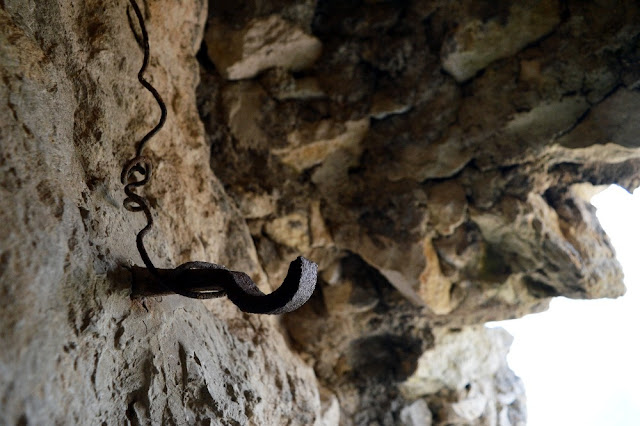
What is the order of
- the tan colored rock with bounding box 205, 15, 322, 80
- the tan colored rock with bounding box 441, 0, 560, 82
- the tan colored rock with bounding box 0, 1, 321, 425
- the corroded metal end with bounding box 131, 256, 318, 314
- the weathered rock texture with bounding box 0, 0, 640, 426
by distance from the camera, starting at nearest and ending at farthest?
the tan colored rock with bounding box 0, 1, 321, 425 → the corroded metal end with bounding box 131, 256, 318, 314 → the weathered rock texture with bounding box 0, 0, 640, 426 → the tan colored rock with bounding box 441, 0, 560, 82 → the tan colored rock with bounding box 205, 15, 322, 80

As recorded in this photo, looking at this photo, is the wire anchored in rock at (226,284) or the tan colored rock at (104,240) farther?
the wire anchored in rock at (226,284)

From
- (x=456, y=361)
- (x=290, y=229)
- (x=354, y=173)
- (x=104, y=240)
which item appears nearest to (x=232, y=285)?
(x=104, y=240)

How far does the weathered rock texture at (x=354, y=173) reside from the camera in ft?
3.53

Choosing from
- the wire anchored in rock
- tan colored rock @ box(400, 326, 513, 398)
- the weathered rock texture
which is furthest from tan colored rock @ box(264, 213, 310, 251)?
the wire anchored in rock

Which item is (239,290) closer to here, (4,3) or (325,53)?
(4,3)

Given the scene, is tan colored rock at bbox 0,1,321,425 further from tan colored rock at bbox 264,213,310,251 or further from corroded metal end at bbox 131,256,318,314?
tan colored rock at bbox 264,213,310,251

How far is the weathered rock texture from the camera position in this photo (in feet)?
3.53

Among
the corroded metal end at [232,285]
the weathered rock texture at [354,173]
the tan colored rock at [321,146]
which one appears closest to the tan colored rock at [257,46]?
the weathered rock texture at [354,173]

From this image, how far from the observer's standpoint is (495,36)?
4.93 feet

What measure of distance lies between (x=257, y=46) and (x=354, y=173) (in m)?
0.60

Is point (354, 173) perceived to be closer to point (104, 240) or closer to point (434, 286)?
point (434, 286)

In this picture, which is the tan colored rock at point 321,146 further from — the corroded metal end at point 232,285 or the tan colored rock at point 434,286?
the corroded metal end at point 232,285

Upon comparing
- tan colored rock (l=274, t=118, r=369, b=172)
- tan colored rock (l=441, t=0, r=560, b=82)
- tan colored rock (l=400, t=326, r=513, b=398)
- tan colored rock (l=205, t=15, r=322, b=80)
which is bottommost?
tan colored rock (l=400, t=326, r=513, b=398)

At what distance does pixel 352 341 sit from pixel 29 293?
147 cm
